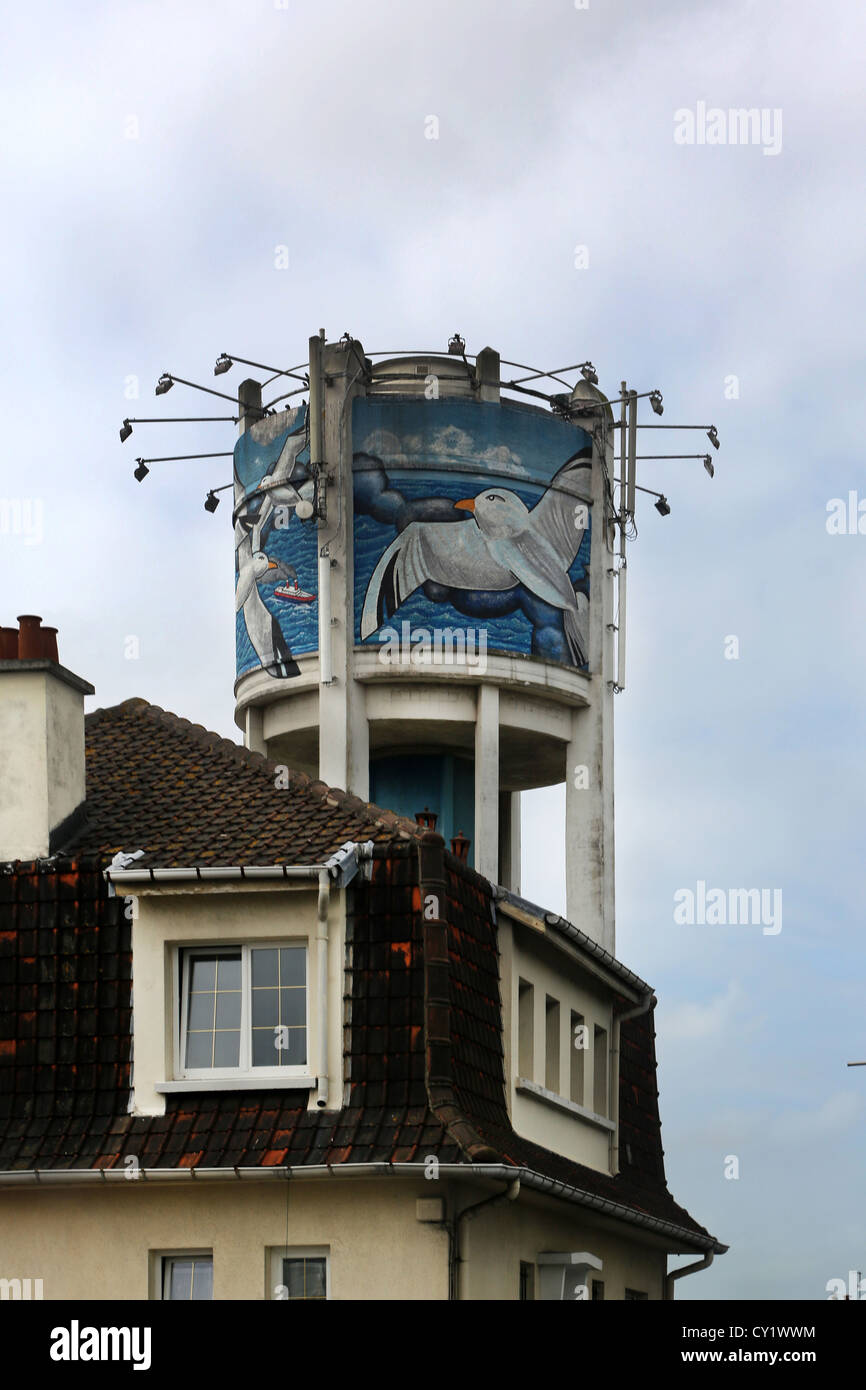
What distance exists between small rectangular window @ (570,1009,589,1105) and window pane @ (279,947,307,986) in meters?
6.92

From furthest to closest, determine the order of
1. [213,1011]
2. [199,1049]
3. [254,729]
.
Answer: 1. [254,729]
2. [213,1011]
3. [199,1049]

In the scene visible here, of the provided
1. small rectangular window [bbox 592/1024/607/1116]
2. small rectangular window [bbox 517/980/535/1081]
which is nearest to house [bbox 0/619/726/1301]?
small rectangular window [bbox 517/980/535/1081]

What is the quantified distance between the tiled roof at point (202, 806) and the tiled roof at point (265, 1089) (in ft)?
0.12

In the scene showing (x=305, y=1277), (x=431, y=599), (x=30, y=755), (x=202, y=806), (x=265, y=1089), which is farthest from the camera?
(x=431, y=599)

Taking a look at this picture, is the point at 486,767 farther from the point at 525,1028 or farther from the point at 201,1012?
the point at 201,1012

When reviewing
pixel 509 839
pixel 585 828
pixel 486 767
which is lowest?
pixel 585 828

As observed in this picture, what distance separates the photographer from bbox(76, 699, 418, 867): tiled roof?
23.5 metres

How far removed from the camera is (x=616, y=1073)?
3120 cm

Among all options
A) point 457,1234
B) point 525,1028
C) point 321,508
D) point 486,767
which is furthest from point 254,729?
point 457,1234

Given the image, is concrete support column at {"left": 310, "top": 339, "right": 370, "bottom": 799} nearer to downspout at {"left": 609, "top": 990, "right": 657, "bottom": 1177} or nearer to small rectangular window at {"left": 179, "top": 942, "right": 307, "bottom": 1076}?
downspout at {"left": 609, "top": 990, "right": 657, "bottom": 1177}

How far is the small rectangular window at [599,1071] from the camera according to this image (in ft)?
100

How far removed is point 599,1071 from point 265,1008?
9.27m

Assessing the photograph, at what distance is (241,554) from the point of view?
41719 mm
